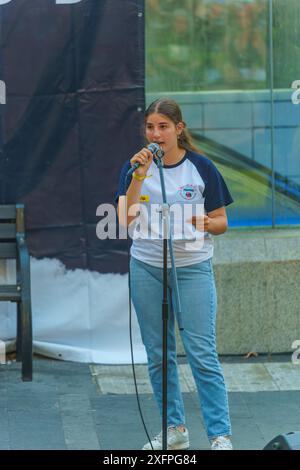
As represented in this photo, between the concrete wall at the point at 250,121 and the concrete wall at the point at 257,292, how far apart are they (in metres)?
0.55

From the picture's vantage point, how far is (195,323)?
17.1 ft

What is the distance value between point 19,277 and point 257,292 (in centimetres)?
161

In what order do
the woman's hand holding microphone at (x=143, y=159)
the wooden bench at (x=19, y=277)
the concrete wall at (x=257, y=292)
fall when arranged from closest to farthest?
the woman's hand holding microphone at (x=143, y=159)
the wooden bench at (x=19, y=277)
the concrete wall at (x=257, y=292)

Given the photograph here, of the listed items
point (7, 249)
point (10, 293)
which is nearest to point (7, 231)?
point (7, 249)

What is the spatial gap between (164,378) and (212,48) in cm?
289

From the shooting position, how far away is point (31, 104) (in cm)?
687

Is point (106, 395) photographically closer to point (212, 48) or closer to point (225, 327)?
point (225, 327)

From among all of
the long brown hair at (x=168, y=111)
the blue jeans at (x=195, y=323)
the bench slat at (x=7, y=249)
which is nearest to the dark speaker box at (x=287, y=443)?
the blue jeans at (x=195, y=323)

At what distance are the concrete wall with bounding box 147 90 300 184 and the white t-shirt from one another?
1.95 m

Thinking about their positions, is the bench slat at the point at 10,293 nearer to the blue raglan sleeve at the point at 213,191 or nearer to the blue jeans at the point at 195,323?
the blue jeans at the point at 195,323

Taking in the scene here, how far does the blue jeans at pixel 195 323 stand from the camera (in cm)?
523

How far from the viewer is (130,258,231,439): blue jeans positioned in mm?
5227

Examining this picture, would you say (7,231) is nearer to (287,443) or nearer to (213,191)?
(213,191)
